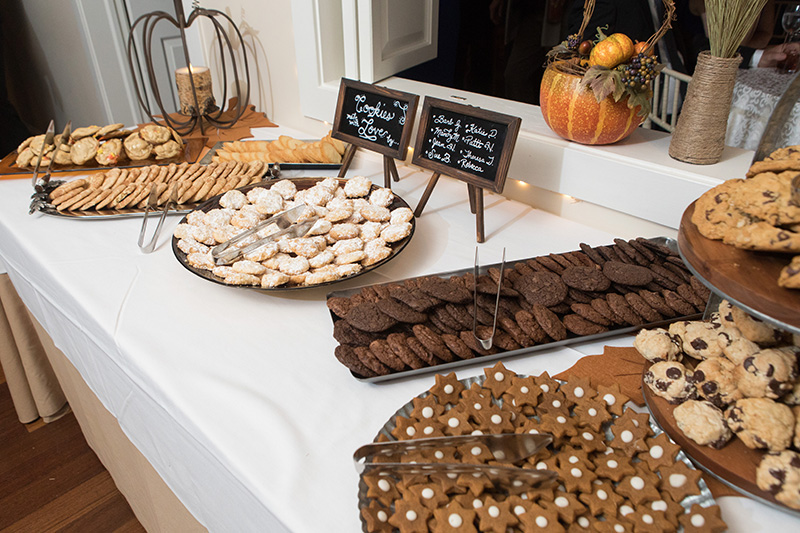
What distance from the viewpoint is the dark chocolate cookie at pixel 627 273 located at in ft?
2.95

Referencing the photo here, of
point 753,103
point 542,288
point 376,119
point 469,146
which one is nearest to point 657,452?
point 542,288

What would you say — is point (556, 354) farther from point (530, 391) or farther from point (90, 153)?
point (90, 153)

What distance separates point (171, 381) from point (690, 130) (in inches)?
42.0

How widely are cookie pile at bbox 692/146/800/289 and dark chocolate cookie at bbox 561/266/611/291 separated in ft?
0.84

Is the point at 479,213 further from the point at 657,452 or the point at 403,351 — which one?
the point at 657,452

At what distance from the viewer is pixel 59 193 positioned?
1383 mm

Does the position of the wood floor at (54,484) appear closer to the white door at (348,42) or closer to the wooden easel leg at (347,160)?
the wooden easel leg at (347,160)

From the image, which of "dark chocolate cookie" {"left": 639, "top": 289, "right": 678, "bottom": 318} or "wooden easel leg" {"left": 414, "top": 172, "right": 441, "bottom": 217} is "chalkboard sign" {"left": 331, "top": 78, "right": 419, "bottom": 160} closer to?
"wooden easel leg" {"left": 414, "top": 172, "right": 441, "bottom": 217}

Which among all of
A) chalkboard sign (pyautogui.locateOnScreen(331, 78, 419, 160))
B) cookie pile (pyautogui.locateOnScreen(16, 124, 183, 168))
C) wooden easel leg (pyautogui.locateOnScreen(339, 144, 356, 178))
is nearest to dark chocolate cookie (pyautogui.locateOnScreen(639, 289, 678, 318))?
chalkboard sign (pyautogui.locateOnScreen(331, 78, 419, 160))

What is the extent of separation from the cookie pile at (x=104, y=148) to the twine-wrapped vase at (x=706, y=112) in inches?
54.5

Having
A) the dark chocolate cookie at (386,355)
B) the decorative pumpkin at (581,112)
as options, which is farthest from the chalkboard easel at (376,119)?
the dark chocolate cookie at (386,355)

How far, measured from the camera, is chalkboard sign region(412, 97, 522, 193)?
1.14m

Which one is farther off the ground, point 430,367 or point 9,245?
point 430,367

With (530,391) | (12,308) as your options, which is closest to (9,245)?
(12,308)
